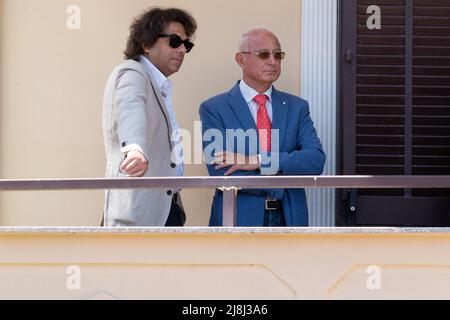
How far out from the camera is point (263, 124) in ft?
20.3

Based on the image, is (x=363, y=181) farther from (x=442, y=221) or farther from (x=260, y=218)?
(x=442, y=221)

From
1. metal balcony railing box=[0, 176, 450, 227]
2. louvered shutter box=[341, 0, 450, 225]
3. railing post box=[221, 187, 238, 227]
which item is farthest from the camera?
louvered shutter box=[341, 0, 450, 225]

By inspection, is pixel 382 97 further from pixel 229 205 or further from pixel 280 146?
pixel 229 205

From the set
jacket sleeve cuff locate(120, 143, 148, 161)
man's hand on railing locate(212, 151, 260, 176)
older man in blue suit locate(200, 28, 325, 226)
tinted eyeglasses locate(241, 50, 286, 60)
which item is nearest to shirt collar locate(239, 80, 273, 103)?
older man in blue suit locate(200, 28, 325, 226)

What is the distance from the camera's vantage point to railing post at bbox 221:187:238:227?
16.5 feet

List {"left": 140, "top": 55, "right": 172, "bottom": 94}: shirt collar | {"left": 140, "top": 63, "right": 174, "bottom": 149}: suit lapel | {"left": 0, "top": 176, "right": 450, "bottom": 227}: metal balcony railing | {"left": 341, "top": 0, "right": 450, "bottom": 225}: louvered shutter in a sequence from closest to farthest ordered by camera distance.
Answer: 1. {"left": 0, "top": 176, "right": 450, "bottom": 227}: metal balcony railing
2. {"left": 140, "top": 63, "right": 174, "bottom": 149}: suit lapel
3. {"left": 140, "top": 55, "right": 172, "bottom": 94}: shirt collar
4. {"left": 341, "top": 0, "right": 450, "bottom": 225}: louvered shutter

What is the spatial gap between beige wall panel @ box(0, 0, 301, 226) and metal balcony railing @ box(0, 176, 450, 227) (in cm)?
162

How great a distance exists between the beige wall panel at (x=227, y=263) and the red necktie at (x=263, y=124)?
1083 millimetres

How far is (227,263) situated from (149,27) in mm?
1401

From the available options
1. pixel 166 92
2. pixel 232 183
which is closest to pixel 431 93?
pixel 166 92

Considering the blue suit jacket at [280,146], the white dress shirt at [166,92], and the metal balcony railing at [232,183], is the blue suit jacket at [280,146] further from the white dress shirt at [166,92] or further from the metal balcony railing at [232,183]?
the metal balcony railing at [232,183]

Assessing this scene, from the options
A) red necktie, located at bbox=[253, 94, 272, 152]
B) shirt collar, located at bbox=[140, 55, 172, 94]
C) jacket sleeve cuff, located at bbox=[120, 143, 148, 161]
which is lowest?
jacket sleeve cuff, located at bbox=[120, 143, 148, 161]

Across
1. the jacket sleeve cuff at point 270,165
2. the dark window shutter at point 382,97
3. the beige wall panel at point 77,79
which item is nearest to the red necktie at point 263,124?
the jacket sleeve cuff at point 270,165

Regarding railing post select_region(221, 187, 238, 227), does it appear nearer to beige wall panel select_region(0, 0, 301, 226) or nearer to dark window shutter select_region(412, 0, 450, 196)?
beige wall panel select_region(0, 0, 301, 226)
